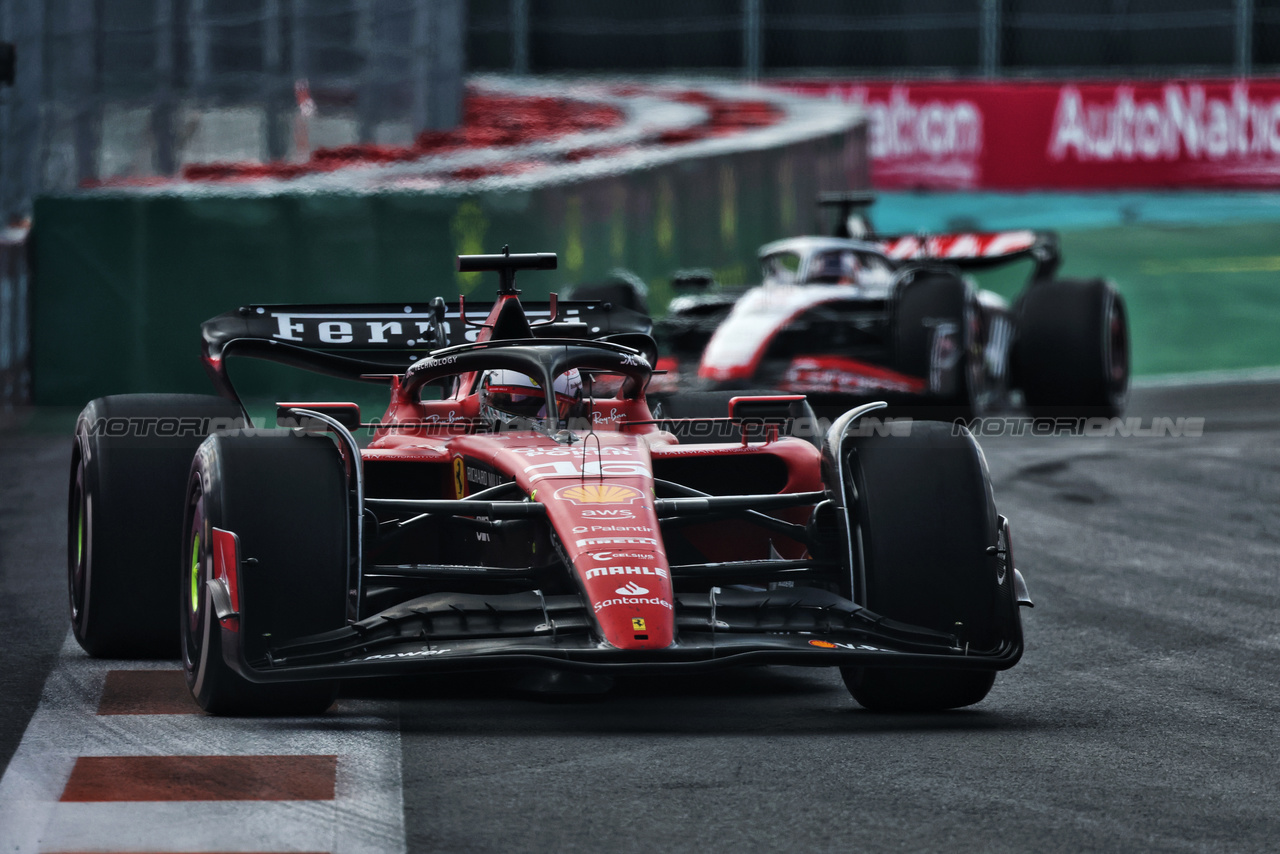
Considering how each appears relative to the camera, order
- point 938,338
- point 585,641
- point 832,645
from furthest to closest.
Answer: point 938,338 < point 832,645 < point 585,641

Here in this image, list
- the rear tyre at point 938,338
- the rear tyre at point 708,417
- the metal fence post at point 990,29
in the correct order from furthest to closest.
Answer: the metal fence post at point 990,29, the rear tyre at point 938,338, the rear tyre at point 708,417

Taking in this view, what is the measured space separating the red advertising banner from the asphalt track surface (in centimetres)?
2130

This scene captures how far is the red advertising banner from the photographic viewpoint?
28.8 m

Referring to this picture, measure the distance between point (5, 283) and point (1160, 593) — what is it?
9436 mm

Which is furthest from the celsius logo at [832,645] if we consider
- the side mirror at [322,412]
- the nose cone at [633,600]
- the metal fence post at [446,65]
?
the metal fence post at [446,65]

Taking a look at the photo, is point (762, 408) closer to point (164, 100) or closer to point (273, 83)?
point (164, 100)

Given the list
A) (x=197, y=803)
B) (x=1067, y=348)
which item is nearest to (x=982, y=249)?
(x=1067, y=348)

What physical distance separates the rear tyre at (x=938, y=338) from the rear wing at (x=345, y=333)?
5257 mm

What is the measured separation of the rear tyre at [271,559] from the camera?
552cm

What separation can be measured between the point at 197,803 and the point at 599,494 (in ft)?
5.57

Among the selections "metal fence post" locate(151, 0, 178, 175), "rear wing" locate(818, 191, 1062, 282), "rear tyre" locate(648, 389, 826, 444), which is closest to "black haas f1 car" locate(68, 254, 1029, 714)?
"rear tyre" locate(648, 389, 826, 444)

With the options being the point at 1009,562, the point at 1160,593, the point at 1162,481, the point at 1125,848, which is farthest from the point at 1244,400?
the point at 1125,848
